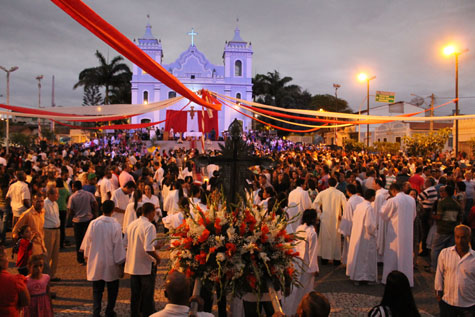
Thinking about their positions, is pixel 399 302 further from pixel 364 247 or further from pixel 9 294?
pixel 364 247

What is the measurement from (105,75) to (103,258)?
4866 centimetres

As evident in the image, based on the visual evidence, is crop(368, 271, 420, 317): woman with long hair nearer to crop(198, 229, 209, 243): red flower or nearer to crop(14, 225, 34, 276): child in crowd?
crop(198, 229, 209, 243): red flower

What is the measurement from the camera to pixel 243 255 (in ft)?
11.3

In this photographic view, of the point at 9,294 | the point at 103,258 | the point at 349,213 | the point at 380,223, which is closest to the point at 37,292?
the point at 9,294

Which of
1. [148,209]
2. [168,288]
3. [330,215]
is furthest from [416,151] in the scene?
Answer: [168,288]

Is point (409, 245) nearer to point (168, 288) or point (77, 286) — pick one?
point (168, 288)

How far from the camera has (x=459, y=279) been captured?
4.03 meters

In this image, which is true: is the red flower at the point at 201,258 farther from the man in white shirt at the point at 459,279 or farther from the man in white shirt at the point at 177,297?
the man in white shirt at the point at 459,279

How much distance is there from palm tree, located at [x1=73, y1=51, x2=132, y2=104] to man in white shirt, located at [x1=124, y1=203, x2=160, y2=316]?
4716 centimetres

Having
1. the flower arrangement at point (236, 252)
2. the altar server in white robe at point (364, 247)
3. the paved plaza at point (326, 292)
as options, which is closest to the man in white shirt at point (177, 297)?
the flower arrangement at point (236, 252)

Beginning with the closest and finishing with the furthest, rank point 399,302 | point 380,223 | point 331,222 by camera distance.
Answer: point 399,302, point 380,223, point 331,222

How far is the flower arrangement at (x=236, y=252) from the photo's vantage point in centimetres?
335

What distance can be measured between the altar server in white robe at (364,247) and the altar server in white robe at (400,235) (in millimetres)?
272

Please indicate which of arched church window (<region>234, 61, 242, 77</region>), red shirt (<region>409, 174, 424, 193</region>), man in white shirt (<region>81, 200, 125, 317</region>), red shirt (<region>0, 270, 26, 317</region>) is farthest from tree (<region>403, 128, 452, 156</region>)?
arched church window (<region>234, 61, 242, 77</region>)
